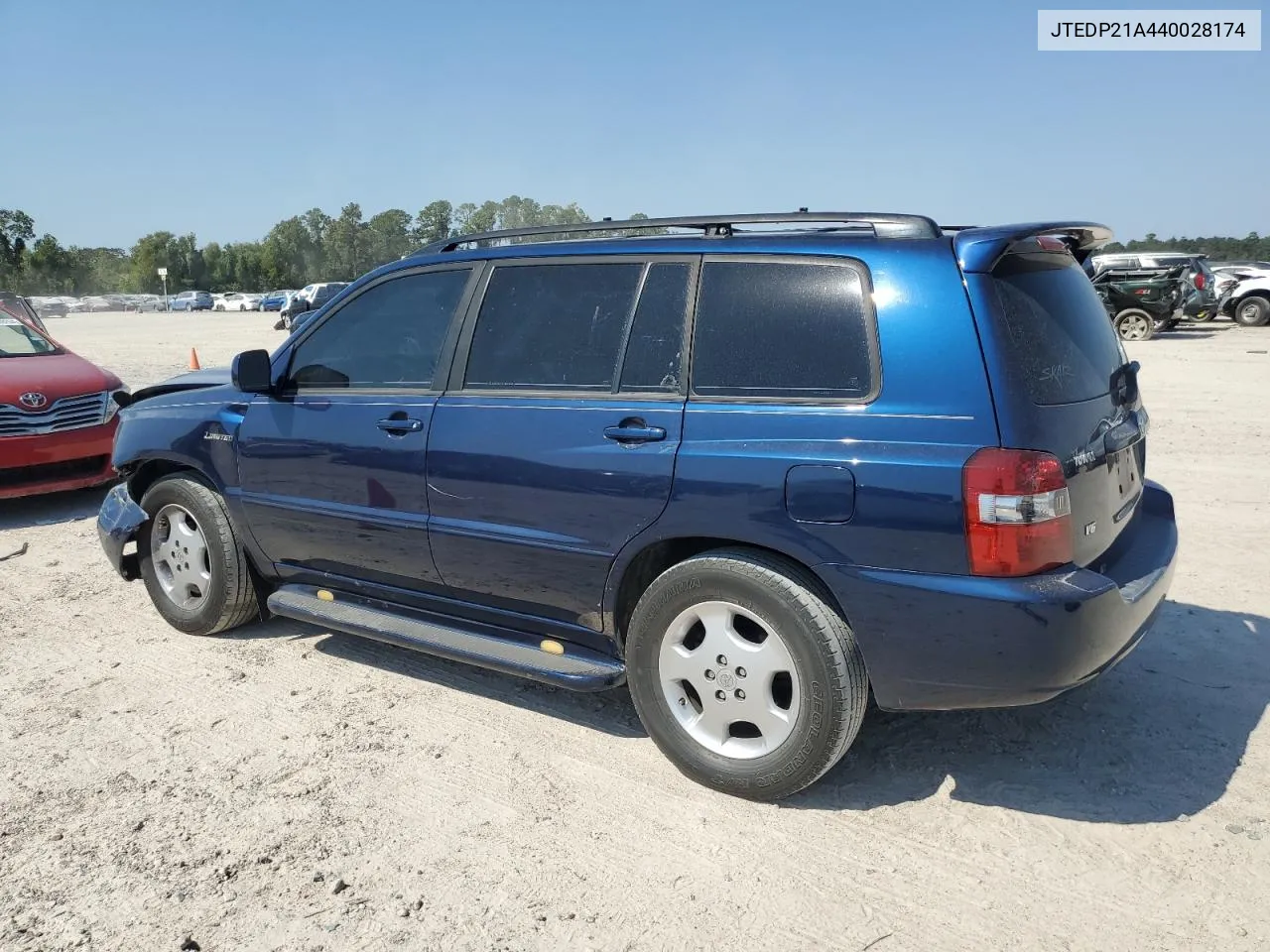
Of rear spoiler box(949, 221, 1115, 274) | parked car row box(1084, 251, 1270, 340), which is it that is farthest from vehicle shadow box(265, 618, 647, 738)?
parked car row box(1084, 251, 1270, 340)

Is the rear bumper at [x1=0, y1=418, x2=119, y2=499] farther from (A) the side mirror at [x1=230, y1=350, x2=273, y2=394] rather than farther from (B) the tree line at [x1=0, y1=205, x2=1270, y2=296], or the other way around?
(B) the tree line at [x1=0, y1=205, x2=1270, y2=296]

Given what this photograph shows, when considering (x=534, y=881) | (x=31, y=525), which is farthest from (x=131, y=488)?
(x=534, y=881)

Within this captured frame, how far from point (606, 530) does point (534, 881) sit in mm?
1133

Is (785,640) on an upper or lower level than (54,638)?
upper

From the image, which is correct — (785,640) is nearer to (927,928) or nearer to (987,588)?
(987,588)

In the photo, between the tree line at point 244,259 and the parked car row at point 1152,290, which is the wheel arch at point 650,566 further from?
the tree line at point 244,259

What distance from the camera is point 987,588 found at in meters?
2.68

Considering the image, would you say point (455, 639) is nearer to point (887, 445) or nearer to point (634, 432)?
point (634, 432)

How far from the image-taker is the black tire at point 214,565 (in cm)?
449

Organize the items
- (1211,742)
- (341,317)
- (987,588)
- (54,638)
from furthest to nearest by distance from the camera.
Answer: (54,638) < (341,317) < (1211,742) < (987,588)

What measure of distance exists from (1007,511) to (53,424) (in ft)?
23.1

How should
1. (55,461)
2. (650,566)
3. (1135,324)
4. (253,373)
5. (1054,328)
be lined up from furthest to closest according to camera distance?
(1135,324) → (55,461) → (253,373) → (650,566) → (1054,328)

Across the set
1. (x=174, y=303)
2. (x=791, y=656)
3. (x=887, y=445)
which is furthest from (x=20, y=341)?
(x=174, y=303)

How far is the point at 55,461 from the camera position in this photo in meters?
7.13
